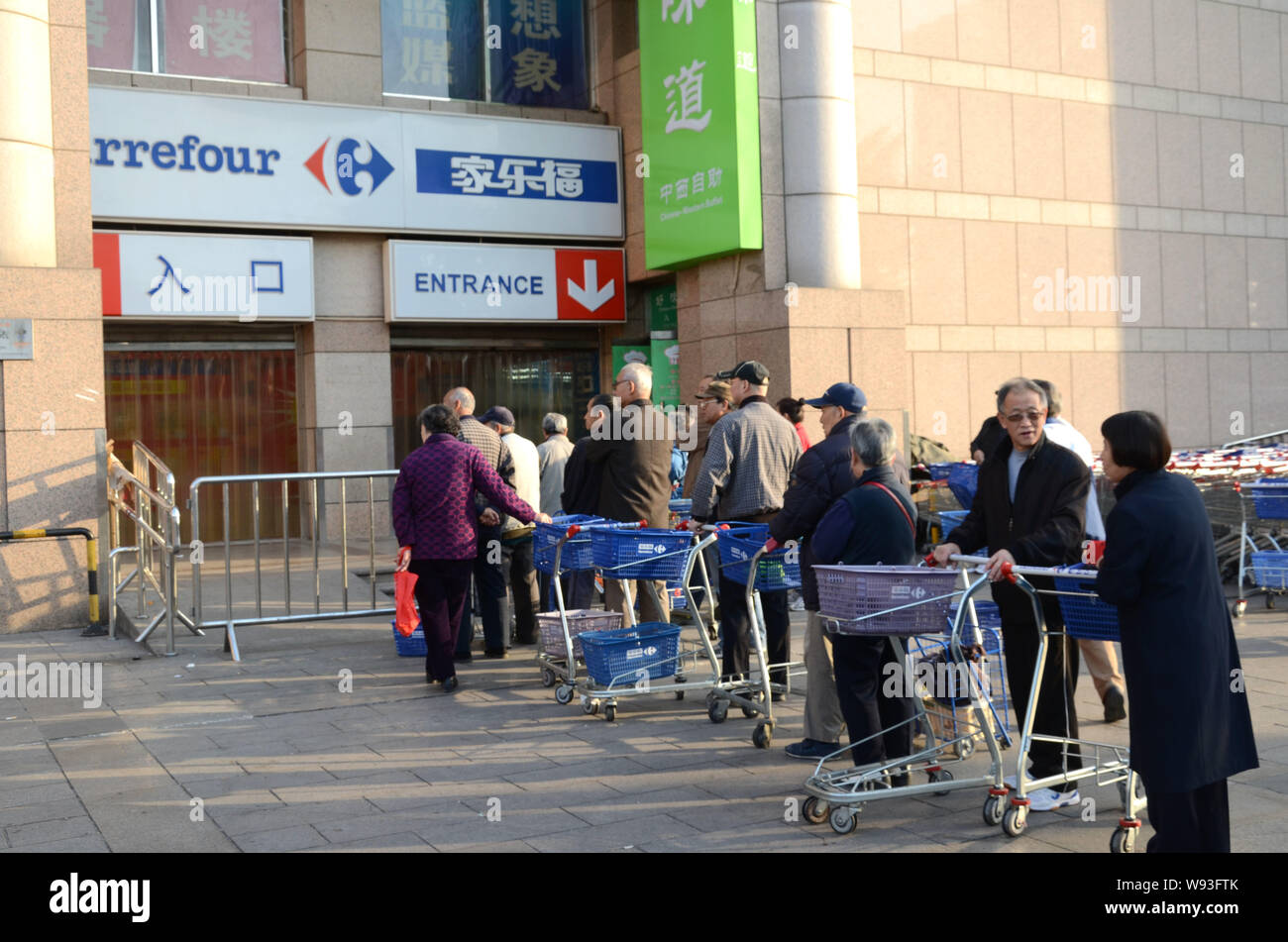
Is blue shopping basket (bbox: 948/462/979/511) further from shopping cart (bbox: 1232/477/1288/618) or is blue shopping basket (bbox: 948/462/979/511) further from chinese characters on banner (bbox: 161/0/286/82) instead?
chinese characters on banner (bbox: 161/0/286/82)

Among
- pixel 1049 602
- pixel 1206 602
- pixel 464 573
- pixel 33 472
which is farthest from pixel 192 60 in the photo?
pixel 1206 602

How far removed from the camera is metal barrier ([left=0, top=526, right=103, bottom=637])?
1038 centimetres

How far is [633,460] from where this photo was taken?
8.73 metres

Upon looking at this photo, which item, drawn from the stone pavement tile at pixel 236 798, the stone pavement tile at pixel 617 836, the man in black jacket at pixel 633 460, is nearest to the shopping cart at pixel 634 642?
the man in black jacket at pixel 633 460

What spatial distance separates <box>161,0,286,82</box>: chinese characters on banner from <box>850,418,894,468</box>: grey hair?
1188 centimetres

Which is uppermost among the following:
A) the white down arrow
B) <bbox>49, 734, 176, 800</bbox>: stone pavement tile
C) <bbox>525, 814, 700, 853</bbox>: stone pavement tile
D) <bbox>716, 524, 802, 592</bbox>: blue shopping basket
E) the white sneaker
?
the white down arrow

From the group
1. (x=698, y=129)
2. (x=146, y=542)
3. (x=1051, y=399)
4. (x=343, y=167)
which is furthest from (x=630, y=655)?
(x=343, y=167)

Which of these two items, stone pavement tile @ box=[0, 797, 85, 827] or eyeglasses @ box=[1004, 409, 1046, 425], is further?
stone pavement tile @ box=[0, 797, 85, 827]

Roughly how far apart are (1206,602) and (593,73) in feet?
48.0

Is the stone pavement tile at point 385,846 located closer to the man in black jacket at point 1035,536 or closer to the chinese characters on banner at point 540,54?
the man in black jacket at point 1035,536

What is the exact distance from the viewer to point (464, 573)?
865 cm

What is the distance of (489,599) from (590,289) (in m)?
8.12

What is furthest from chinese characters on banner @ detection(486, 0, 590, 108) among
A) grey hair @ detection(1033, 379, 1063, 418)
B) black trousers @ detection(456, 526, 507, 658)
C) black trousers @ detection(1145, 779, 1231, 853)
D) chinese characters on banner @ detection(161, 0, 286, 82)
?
black trousers @ detection(1145, 779, 1231, 853)
